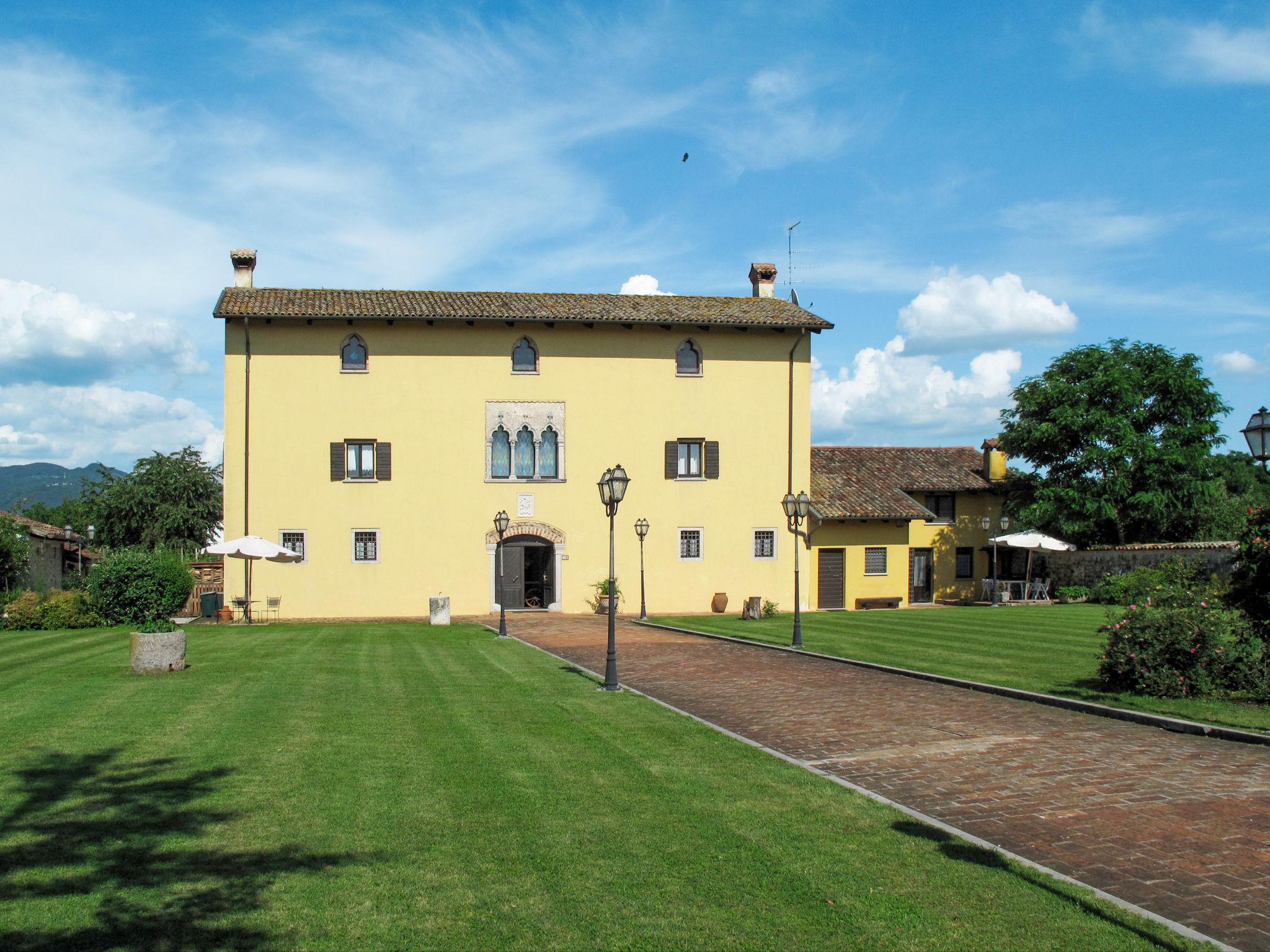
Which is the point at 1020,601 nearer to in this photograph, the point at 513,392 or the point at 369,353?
the point at 513,392

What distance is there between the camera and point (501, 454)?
33.4 meters

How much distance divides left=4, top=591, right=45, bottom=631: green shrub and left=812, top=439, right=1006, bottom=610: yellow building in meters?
24.4

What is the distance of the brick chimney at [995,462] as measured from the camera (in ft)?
140

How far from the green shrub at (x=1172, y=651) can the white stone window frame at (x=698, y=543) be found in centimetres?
2149

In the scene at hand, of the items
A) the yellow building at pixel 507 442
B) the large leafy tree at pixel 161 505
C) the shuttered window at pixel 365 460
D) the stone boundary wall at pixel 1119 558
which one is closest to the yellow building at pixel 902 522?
the yellow building at pixel 507 442

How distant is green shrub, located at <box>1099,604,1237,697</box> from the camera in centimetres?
1252

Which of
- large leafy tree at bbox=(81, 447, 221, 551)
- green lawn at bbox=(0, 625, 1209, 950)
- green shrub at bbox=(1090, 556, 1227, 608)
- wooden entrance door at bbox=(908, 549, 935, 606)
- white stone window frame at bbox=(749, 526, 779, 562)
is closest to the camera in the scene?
green lawn at bbox=(0, 625, 1209, 950)

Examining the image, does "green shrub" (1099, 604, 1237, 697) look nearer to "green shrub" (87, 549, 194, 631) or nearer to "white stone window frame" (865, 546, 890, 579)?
"white stone window frame" (865, 546, 890, 579)

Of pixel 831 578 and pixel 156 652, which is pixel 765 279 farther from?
pixel 156 652

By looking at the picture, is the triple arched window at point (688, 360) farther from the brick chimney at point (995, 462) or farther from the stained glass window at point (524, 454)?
the brick chimney at point (995, 462)

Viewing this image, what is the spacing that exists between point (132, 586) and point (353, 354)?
10094 millimetres

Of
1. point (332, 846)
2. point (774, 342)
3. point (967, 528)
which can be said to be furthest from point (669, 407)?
point (332, 846)

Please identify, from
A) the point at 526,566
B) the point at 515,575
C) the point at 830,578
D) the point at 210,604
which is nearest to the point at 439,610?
the point at 515,575

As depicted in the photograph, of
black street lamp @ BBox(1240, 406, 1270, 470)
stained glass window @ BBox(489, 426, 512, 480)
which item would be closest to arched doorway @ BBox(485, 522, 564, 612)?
stained glass window @ BBox(489, 426, 512, 480)
